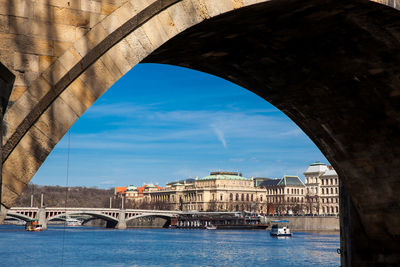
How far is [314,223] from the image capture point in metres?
119

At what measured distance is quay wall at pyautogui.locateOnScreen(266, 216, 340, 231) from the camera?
4515 inches

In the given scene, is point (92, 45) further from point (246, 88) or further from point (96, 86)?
point (246, 88)

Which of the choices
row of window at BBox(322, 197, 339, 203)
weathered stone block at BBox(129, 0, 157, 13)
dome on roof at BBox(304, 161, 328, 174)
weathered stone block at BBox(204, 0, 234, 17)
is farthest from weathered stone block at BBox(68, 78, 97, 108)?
dome on roof at BBox(304, 161, 328, 174)

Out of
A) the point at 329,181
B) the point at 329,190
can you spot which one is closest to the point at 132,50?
the point at 329,181

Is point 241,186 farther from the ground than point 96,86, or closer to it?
farther from the ground

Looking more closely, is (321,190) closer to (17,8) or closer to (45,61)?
(45,61)

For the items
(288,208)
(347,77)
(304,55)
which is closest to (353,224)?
(347,77)

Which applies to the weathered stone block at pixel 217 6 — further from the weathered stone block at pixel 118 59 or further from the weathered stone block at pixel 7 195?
the weathered stone block at pixel 7 195

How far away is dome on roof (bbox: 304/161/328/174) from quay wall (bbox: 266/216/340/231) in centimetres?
4725

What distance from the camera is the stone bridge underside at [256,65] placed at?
732 cm

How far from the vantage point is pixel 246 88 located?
645 inches

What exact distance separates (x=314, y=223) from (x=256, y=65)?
359ft

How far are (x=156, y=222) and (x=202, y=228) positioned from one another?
15.1m

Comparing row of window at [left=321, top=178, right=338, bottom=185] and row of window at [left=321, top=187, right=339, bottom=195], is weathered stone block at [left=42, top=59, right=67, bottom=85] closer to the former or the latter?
row of window at [left=321, top=178, right=338, bottom=185]
